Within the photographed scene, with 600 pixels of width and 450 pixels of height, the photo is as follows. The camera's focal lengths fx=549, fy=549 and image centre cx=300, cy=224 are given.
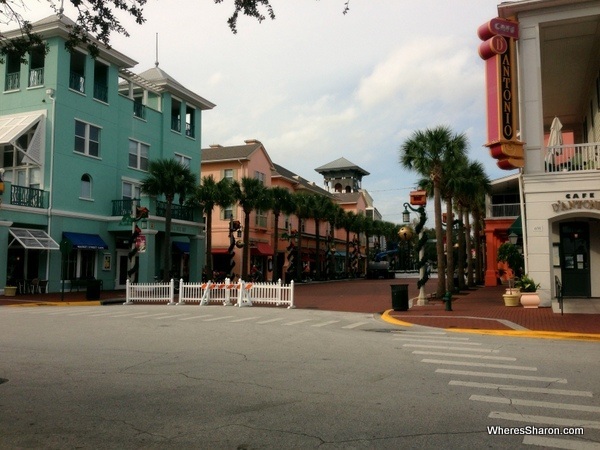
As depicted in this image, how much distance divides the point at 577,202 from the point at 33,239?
24588 millimetres

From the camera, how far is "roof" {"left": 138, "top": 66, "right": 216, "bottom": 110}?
37906mm

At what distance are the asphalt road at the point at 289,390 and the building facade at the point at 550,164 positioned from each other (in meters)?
7.69

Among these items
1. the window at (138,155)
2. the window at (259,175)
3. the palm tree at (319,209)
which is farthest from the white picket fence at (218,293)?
the palm tree at (319,209)

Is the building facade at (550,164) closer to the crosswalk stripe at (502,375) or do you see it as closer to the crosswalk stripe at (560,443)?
the crosswalk stripe at (502,375)

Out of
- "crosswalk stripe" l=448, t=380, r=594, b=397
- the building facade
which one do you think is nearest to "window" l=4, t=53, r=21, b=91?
the building facade

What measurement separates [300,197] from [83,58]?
79.5 feet

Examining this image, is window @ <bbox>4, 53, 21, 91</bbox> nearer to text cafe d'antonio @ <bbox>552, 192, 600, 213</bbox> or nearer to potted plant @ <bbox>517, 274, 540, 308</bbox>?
potted plant @ <bbox>517, 274, 540, 308</bbox>

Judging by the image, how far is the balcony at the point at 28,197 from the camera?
27.9 metres

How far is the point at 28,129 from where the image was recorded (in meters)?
28.8

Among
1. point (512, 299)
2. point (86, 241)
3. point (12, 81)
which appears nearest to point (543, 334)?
point (512, 299)

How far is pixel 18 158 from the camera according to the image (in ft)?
99.6

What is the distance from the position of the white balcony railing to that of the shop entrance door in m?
2.24

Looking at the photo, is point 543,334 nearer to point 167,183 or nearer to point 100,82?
point 167,183

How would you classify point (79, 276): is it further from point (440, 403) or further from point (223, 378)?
point (440, 403)
